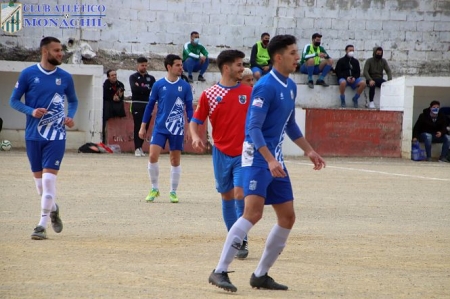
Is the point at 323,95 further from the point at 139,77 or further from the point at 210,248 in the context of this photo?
the point at 210,248

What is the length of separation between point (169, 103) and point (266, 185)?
7373 mm

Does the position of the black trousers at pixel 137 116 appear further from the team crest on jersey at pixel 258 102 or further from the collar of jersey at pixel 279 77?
the team crest on jersey at pixel 258 102

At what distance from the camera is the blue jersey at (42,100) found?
33.8 ft

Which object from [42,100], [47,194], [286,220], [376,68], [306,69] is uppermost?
[376,68]

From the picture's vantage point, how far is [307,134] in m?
28.0

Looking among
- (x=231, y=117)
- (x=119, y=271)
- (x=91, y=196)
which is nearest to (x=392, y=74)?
(x=91, y=196)

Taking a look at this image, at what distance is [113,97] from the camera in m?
26.9

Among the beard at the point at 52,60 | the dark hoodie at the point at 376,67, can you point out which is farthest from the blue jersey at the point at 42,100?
the dark hoodie at the point at 376,67

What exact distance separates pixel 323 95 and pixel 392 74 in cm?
323

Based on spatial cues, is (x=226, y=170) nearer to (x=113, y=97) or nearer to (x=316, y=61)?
(x=113, y=97)

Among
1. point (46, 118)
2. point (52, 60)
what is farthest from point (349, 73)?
point (46, 118)

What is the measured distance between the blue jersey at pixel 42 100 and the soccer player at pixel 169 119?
155 inches

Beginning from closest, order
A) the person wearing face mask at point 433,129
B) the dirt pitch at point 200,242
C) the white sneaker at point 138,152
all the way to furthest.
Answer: the dirt pitch at point 200,242 → the white sneaker at point 138,152 → the person wearing face mask at point 433,129

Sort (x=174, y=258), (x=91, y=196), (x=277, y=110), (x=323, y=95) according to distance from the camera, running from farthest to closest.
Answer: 1. (x=323, y=95)
2. (x=91, y=196)
3. (x=174, y=258)
4. (x=277, y=110)
